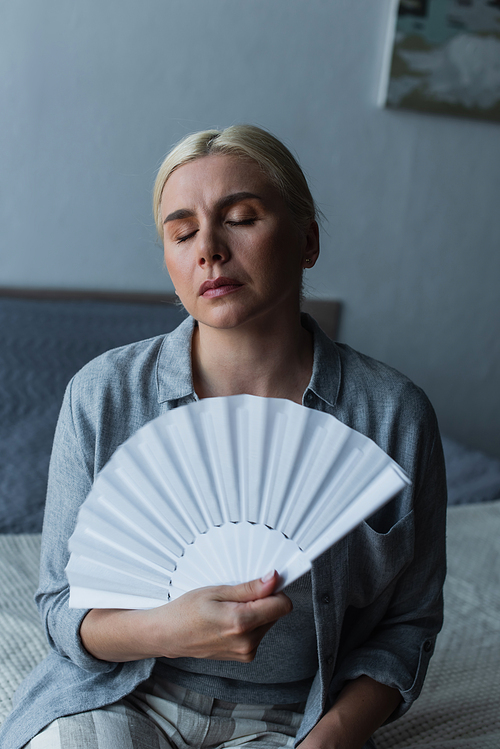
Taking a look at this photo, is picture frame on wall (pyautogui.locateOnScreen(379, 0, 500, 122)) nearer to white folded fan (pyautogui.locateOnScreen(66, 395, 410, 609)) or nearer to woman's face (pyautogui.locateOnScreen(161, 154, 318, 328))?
woman's face (pyautogui.locateOnScreen(161, 154, 318, 328))

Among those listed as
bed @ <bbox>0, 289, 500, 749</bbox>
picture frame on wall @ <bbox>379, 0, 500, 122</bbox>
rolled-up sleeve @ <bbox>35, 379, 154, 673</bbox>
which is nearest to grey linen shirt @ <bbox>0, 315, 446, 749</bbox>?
rolled-up sleeve @ <bbox>35, 379, 154, 673</bbox>

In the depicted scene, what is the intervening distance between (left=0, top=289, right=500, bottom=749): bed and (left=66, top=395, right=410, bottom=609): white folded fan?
1.62ft

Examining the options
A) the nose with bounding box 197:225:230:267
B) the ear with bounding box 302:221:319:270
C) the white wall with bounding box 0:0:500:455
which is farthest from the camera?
the white wall with bounding box 0:0:500:455

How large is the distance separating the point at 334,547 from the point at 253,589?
0.25 meters

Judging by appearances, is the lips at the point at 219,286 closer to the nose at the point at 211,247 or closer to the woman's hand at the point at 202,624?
the nose at the point at 211,247

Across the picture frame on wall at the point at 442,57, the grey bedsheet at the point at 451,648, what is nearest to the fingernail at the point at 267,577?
the grey bedsheet at the point at 451,648

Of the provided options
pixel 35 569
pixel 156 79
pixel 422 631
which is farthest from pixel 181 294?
pixel 156 79

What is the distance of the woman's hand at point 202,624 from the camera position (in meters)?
0.64

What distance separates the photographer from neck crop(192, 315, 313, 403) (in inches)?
35.2

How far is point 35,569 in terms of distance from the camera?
142 centimetres

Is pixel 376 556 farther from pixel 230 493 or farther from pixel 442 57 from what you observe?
pixel 442 57

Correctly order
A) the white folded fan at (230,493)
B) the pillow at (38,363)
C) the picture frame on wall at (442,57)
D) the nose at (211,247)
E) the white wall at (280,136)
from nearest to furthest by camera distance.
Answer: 1. the white folded fan at (230,493)
2. the nose at (211,247)
3. the pillow at (38,363)
4. the white wall at (280,136)
5. the picture frame on wall at (442,57)

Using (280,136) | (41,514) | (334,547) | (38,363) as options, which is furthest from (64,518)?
(280,136)

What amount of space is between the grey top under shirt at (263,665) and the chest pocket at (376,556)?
2.8 inches
